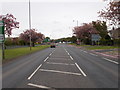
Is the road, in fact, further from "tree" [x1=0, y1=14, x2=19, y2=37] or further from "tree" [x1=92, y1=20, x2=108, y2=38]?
"tree" [x1=92, y1=20, x2=108, y2=38]

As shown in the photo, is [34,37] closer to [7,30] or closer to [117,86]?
[7,30]

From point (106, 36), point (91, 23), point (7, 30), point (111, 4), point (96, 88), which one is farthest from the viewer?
point (91, 23)

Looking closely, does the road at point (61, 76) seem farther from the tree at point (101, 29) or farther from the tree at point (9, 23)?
the tree at point (101, 29)

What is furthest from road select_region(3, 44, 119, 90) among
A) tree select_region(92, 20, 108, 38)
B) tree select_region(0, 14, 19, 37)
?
tree select_region(92, 20, 108, 38)

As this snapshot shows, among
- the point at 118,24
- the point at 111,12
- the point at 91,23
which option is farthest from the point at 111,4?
the point at 91,23

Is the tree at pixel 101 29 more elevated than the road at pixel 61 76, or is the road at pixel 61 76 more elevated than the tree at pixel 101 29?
the tree at pixel 101 29

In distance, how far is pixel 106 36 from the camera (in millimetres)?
65062

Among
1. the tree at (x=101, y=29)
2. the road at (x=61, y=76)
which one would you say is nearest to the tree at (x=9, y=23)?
the road at (x=61, y=76)

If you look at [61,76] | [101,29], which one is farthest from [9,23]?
[101,29]

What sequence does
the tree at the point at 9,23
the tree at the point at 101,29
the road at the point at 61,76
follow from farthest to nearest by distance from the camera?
the tree at the point at 101,29 → the tree at the point at 9,23 → the road at the point at 61,76

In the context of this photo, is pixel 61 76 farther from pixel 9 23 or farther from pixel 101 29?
pixel 101 29

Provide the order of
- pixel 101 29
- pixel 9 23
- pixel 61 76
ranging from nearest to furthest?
pixel 61 76
pixel 9 23
pixel 101 29

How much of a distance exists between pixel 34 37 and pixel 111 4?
54.0m

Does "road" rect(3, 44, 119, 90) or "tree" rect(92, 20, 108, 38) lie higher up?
"tree" rect(92, 20, 108, 38)
